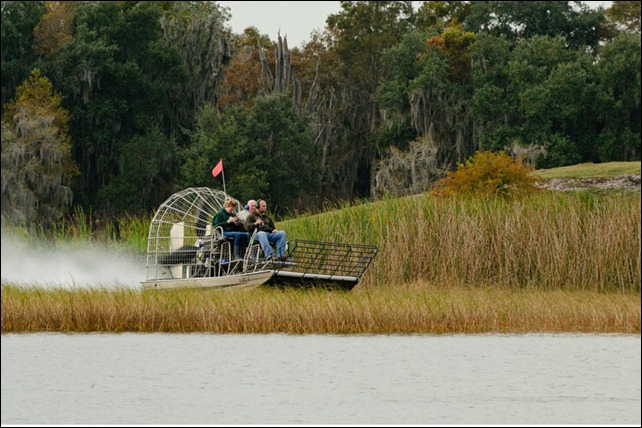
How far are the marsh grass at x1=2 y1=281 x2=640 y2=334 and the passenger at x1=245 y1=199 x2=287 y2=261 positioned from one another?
1.31m

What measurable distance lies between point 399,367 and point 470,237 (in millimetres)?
8690

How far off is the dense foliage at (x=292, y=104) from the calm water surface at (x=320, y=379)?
3153 cm

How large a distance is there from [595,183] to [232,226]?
16750 mm

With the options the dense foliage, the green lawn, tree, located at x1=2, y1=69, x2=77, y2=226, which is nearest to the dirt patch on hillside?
the green lawn

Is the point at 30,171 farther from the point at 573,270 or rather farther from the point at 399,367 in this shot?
the point at 399,367

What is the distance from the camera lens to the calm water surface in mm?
15359

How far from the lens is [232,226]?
79.6 feet

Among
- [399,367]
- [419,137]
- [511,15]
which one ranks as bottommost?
[399,367]

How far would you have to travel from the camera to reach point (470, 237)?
Result: 87.4ft

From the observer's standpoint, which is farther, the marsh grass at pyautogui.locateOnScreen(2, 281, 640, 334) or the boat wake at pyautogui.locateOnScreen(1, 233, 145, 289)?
the boat wake at pyautogui.locateOnScreen(1, 233, 145, 289)

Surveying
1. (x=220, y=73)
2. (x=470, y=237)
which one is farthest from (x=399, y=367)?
(x=220, y=73)

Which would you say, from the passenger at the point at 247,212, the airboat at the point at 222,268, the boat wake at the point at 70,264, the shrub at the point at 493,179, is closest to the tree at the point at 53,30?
the boat wake at the point at 70,264

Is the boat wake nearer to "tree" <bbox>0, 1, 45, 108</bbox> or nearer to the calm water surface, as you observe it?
the calm water surface

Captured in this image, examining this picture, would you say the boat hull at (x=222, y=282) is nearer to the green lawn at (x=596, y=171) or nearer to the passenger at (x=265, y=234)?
the passenger at (x=265, y=234)
